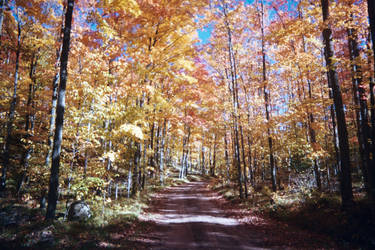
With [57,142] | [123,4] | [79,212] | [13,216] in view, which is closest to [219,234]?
[79,212]

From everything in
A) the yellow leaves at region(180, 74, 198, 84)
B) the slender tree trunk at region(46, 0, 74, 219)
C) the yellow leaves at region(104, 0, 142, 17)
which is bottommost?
the slender tree trunk at region(46, 0, 74, 219)

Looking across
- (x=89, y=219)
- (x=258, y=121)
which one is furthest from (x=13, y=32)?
(x=258, y=121)

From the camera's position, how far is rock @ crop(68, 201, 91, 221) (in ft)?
28.0

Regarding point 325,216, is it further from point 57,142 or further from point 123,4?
point 123,4

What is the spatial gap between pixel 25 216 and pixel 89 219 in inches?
146

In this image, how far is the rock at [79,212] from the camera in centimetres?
853

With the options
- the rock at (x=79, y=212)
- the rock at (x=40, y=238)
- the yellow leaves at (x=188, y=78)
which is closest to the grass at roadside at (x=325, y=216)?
the yellow leaves at (x=188, y=78)

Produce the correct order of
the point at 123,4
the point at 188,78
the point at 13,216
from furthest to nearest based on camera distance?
1. the point at 188,78
2. the point at 13,216
3. the point at 123,4

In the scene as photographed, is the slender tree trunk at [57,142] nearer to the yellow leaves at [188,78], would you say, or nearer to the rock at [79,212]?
the rock at [79,212]

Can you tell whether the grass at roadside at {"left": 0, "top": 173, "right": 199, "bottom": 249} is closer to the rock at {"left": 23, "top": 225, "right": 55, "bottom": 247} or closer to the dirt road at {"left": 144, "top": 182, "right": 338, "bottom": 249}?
the rock at {"left": 23, "top": 225, "right": 55, "bottom": 247}

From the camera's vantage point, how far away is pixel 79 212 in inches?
346

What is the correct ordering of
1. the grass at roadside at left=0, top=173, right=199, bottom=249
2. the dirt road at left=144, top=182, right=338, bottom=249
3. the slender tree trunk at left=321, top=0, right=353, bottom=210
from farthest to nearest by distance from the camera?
1. the slender tree trunk at left=321, top=0, right=353, bottom=210
2. the dirt road at left=144, top=182, right=338, bottom=249
3. the grass at roadside at left=0, top=173, right=199, bottom=249


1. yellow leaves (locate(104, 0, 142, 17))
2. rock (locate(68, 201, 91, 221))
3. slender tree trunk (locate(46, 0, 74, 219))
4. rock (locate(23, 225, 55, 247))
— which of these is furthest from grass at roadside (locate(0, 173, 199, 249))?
yellow leaves (locate(104, 0, 142, 17))

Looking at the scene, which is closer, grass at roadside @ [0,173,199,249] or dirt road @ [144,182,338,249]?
grass at roadside @ [0,173,199,249]
